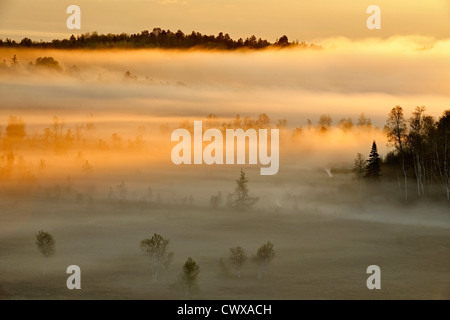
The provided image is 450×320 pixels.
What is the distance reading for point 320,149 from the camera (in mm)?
120250

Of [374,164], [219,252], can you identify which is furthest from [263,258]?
[374,164]

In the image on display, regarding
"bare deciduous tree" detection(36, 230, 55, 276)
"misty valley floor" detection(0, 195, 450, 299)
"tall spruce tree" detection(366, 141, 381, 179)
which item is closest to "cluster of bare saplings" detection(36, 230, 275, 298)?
"bare deciduous tree" detection(36, 230, 55, 276)

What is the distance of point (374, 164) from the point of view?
110 metres

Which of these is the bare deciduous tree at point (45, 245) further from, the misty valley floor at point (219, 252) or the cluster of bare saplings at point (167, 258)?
the misty valley floor at point (219, 252)

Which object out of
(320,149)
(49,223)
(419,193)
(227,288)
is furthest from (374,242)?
(49,223)

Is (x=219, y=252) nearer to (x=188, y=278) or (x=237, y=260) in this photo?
(x=237, y=260)

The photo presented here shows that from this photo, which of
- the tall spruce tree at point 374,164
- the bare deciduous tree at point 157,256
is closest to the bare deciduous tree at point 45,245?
the bare deciduous tree at point 157,256

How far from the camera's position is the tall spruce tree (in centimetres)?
10950

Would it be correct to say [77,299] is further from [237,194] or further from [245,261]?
[237,194]

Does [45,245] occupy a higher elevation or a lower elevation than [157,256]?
higher

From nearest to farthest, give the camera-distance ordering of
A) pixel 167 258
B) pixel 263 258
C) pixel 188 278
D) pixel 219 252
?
pixel 188 278 < pixel 263 258 < pixel 167 258 < pixel 219 252

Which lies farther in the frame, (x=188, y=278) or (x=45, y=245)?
(x=45, y=245)

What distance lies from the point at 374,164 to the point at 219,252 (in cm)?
1977

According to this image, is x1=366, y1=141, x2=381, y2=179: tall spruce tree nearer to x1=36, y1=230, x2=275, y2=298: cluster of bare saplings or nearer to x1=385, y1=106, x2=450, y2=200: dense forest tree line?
x1=385, y1=106, x2=450, y2=200: dense forest tree line
